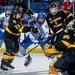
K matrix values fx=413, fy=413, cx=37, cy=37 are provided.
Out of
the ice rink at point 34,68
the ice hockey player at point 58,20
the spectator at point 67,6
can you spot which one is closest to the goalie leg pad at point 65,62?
the ice rink at point 34,68

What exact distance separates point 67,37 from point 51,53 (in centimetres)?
36

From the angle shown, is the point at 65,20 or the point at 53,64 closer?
the point at 53,64

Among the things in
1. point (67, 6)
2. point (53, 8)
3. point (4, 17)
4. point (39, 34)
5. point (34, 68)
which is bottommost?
point (34, 68)

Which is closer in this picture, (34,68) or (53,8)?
(53,8)

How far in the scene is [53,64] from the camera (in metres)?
4.67

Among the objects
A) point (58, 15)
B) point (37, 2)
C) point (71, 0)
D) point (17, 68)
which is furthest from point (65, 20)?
Result: point (37, 2)

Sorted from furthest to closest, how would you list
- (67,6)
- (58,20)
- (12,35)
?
(67,6), (58,20), (12,35)

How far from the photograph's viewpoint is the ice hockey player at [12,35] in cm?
637

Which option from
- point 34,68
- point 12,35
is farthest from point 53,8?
point 34,68

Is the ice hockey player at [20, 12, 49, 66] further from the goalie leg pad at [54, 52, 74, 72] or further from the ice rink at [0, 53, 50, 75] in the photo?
the goalie leg pad at [54, 52, 74, 72]

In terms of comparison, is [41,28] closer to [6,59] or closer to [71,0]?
[6,59]

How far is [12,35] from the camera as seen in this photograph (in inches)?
259

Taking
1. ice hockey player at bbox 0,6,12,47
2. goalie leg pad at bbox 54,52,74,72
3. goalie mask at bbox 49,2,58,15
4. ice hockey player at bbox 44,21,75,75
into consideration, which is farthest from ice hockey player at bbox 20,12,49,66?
goalie leg pad at bbox 54,52,74,72

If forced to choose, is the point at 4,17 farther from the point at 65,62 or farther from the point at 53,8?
the point at 65,62
